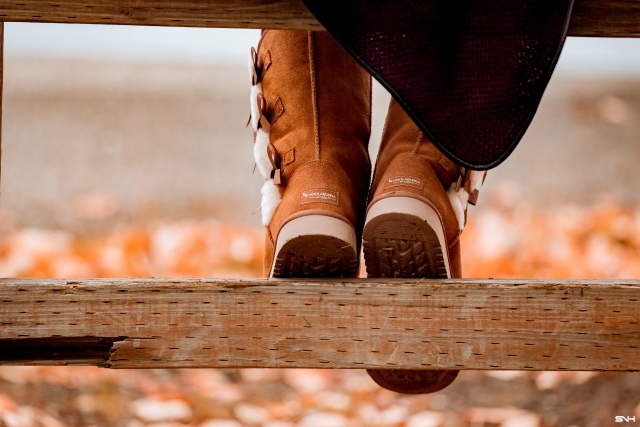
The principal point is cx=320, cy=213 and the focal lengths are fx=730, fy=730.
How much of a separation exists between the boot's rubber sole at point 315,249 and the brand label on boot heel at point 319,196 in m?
0.03

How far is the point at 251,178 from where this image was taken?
280 cm

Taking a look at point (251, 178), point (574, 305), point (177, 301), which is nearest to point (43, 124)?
point (251, 178)

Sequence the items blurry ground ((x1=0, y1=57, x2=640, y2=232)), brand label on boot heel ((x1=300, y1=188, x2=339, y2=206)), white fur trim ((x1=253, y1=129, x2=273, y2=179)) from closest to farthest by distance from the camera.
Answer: brand label on boot heel ((x1=300, y1=188, x2=339, y2=206)) → white fur trim ((x1=253, y1=129, x2=273, y2=179)) → blurry ground ((x1=0, y1=57, x2=640, y2=232))

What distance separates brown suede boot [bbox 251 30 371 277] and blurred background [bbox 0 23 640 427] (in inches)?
35.5

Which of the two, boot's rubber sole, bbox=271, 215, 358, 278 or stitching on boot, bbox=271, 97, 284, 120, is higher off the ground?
stitching on boot, bbox=271, 97, 284, 120

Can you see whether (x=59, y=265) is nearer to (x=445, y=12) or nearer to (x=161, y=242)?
(x=161, y=242)

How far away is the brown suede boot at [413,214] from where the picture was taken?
82cm

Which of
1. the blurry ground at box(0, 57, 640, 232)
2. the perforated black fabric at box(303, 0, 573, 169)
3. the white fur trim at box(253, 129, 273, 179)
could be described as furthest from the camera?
the blurry ground at box(0, 57, 640, 232)

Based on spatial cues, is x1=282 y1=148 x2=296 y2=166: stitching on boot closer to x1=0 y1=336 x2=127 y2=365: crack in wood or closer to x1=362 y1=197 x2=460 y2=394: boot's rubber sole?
x1=362 y1=197 x2=460 y2=394: boot's rubber sole

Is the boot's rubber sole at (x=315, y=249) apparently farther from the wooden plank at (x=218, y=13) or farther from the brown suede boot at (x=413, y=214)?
the wooden plank at (x=218, y=13)

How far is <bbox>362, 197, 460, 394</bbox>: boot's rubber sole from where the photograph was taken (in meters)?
0.82

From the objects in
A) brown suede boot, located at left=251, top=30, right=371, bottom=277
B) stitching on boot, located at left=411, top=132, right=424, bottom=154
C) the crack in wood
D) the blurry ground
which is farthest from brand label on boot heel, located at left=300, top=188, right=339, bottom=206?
the blurry ground

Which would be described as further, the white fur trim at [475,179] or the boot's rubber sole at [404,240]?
the white fur trim at [475,179]

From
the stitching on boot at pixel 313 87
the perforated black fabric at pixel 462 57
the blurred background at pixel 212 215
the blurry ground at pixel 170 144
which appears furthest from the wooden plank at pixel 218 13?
the blurry ground at pixel 170 144
